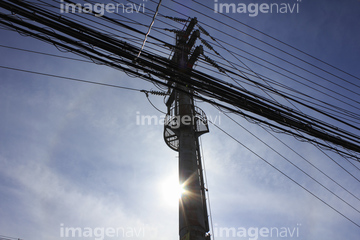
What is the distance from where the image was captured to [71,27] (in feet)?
20.1

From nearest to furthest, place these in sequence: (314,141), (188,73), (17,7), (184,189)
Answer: (17,7) < (188,73) < (314,141) < (184,189)

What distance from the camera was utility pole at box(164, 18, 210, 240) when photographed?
8984 mm

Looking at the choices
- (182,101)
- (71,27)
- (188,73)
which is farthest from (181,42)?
(71,27)

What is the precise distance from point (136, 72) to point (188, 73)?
1.56 m

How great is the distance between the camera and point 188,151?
11.1 metres

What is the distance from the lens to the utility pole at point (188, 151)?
8.98 meters

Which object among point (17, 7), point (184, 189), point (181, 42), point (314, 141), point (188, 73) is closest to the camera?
point (17, 7)

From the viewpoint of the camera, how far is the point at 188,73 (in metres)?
7.27

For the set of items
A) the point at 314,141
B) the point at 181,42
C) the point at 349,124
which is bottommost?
the point at 314,141

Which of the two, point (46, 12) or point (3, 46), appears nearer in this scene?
point (46, 12)

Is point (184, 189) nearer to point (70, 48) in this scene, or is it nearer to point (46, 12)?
point (70, 48)

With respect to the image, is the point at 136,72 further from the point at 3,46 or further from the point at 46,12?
the point at 3,46

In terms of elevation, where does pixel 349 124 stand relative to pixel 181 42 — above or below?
below

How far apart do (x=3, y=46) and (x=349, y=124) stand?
38.4 feet
